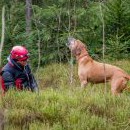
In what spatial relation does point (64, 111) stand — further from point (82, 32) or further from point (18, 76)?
point (82, 32)

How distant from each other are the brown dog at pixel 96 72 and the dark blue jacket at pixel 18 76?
1382 millimetres

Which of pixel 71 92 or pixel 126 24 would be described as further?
pixel 126 24

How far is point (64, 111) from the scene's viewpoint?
6395 mm

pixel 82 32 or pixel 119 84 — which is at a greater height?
pixel 82 32

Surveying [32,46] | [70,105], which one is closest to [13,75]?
[70,105]

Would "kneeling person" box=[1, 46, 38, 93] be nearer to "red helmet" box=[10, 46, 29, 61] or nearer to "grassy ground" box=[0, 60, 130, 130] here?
"red helmet" box=[10, 46, 29, 61]

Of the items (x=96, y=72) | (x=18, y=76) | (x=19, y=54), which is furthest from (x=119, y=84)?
(x=19, y=54)

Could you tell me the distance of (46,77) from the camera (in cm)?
1552

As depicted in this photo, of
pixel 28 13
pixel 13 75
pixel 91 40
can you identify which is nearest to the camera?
pixel 13 75

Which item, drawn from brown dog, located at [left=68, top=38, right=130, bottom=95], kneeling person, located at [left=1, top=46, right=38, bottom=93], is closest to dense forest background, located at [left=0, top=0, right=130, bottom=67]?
brown dog, located at [left=68, top=38, right=130, bottom=95]

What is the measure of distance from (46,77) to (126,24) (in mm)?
3110

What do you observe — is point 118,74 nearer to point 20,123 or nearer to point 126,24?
point 20,123

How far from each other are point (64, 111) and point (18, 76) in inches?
84.3

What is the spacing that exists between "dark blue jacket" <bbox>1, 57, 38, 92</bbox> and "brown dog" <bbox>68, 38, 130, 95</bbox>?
1.38m
